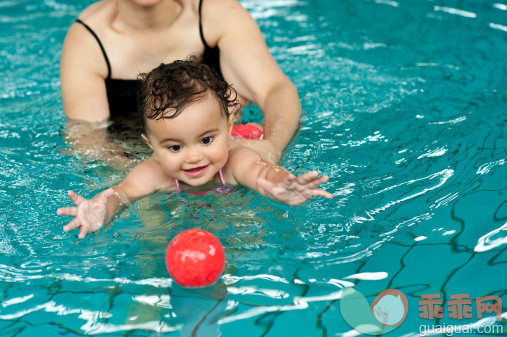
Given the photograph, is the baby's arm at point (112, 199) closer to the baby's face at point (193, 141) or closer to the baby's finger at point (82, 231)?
the baby's finger at point (82, 231)

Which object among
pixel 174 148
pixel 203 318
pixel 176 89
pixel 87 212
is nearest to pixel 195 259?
pixel 203 318

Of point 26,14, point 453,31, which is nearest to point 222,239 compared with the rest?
point 453,31

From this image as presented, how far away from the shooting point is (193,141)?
2512 mm

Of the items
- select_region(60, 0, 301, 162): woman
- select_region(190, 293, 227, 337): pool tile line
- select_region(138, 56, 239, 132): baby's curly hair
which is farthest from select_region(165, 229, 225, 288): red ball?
select_region(60, 0, 301, 162): woman

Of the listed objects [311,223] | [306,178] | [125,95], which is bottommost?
[311,223]

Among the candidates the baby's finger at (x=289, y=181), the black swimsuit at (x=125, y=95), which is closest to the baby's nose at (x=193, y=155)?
the baby's finger at (x=289, y=181)

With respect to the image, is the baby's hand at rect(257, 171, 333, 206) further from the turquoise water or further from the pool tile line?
the pool tile line

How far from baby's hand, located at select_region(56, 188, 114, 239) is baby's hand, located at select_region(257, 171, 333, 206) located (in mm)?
636

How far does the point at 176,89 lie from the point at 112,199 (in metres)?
0.55

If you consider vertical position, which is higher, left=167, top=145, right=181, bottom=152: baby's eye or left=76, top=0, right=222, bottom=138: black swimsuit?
left=167, top=145, right=181, bottom=152: baby's eye

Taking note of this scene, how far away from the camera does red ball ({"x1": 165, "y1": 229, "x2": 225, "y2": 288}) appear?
216cm

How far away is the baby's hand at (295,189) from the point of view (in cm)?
213

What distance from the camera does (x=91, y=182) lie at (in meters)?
3.19

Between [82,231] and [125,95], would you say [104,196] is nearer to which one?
[82,231]
